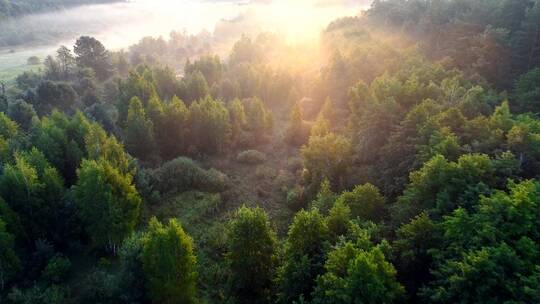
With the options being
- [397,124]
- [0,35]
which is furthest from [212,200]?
[0,35]

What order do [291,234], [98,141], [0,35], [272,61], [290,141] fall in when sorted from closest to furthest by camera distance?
[291,234], [98,141], [290,141], [272,61], [0,35]

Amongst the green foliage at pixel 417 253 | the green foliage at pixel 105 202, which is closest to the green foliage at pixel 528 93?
the green foliage at pixel 417 253

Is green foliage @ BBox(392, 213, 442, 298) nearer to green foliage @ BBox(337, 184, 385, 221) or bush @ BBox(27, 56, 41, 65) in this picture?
green foliage @ BBox(337, 184, 385, 221)

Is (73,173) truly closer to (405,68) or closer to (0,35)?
(405,68)

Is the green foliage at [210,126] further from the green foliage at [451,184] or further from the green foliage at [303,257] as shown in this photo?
the green foliage at [451,184]

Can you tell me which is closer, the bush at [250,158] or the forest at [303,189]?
the forest at [303,189]

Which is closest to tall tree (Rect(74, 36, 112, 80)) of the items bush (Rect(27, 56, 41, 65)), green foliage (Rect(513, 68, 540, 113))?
bush (Rect(27, 56, 41, 65))
